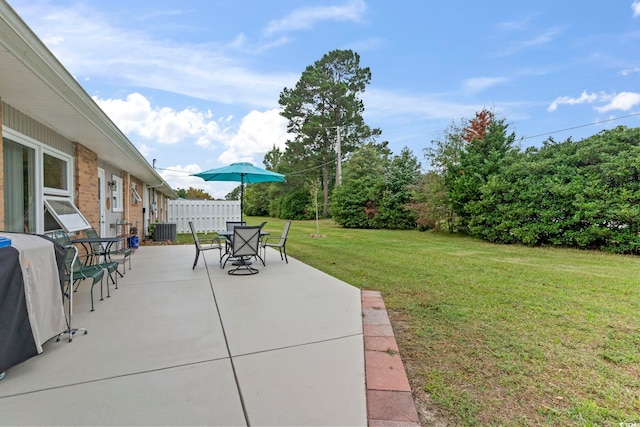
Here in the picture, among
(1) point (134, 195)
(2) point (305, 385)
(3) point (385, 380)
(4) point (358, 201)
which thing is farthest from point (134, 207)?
(4) point (358, 201)

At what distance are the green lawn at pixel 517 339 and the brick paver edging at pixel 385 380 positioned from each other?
99 mm

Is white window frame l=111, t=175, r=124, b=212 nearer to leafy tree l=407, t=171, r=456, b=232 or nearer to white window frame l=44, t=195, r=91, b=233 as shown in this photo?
white window frame l=44, t=195, r=91, b=233

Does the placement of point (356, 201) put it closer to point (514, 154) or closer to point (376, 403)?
point (514, 154)

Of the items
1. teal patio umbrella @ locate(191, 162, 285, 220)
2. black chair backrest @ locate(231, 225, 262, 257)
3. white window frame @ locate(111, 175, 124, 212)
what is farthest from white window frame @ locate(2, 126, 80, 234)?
white window frame @ locate(111, 175, 124, 212)

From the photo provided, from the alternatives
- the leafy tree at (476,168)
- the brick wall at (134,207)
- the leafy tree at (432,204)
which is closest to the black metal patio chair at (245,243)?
the brick wall at (134,207)

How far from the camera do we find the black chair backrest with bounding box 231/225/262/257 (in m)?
5.61

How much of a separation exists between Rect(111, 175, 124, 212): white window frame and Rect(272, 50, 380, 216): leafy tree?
18742 mm

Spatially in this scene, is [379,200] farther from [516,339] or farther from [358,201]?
[516,339]

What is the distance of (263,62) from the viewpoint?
13031 millimetres

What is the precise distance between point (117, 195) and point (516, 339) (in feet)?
32.6

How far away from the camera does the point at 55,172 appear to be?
201 inches

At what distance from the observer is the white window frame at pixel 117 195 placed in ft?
27.8

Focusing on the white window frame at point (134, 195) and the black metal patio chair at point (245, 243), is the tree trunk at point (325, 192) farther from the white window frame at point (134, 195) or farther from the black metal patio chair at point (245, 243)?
the black metal patio chair at point (245, 243)

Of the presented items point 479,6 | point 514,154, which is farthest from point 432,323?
point 479,6
